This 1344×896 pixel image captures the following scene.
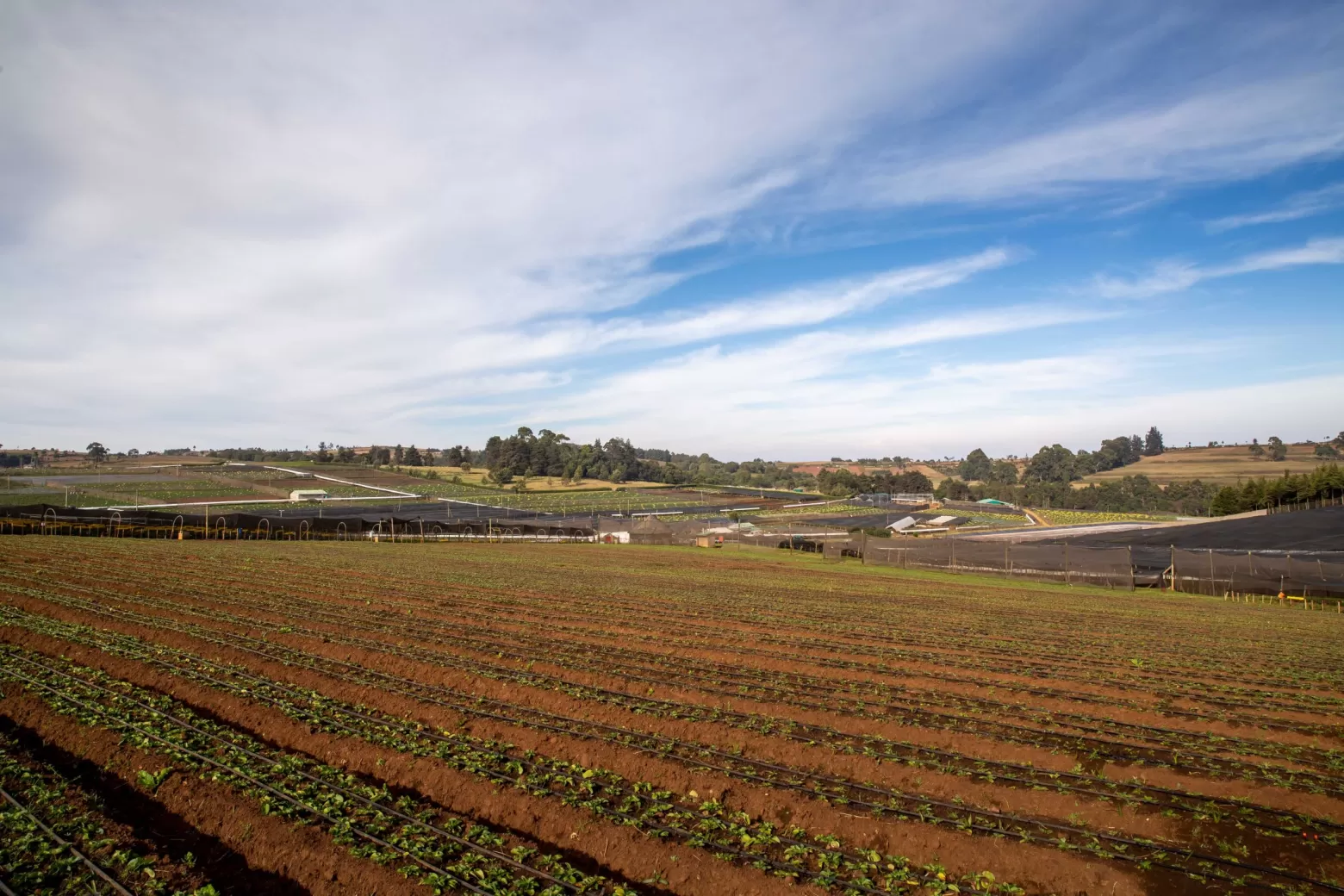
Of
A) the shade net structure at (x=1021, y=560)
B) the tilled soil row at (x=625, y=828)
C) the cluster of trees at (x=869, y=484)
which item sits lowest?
the shade net structure at (x=1021, y=560)

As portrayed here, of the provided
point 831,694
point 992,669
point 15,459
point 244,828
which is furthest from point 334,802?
point 15,459

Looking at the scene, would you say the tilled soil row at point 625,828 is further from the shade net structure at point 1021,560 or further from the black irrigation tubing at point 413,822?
the shade net structure at point 1021,560

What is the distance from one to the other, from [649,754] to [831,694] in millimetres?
5179

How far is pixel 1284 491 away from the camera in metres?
75.1

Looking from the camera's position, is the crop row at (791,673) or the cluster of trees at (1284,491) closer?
the crop row at (791,673)

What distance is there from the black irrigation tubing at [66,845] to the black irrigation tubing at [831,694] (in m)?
9.58

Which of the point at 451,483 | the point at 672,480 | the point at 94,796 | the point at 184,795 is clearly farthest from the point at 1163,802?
the point at 672,480

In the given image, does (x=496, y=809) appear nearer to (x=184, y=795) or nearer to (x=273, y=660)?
(x=184, y=795)

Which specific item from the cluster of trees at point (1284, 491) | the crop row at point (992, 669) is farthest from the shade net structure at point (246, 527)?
the cluster of trees at point (1284, 491)

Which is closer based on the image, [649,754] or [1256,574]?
[649,754]

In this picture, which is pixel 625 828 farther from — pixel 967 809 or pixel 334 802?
pixel 967 809

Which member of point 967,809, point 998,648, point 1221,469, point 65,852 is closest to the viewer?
point 65,852

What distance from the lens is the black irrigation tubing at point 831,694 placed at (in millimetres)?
12391

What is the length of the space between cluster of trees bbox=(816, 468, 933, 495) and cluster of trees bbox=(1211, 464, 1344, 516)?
69.1 m
